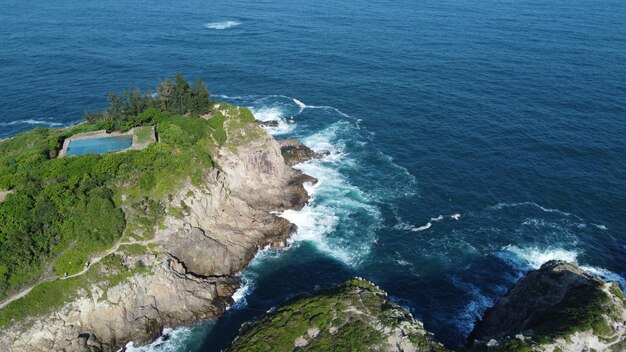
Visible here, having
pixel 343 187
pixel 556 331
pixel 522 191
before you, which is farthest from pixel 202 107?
pixel 556 331

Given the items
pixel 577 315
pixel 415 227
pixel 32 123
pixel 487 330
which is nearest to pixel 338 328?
A: pixel 487 330

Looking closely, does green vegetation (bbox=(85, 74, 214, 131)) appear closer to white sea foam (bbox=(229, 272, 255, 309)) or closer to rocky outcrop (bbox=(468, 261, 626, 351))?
white sea foam (bbox=(229, 272, 255, 309))

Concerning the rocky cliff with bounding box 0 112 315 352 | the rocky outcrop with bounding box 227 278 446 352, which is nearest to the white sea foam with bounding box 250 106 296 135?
the rocky cliff with bounding box 0 112 315 352

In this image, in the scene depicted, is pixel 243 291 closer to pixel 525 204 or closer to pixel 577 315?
pixel 577 315

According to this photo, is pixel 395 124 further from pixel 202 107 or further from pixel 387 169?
pixel 202 107

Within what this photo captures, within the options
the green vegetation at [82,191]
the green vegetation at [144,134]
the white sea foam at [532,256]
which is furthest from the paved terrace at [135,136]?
the white sea foam at [532,256]

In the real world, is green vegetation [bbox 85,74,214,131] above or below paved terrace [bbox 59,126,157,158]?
above

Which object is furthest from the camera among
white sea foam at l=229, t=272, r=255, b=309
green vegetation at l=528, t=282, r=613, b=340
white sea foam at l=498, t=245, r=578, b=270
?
white sea foam at l=498, t=245, r=578, b=270
